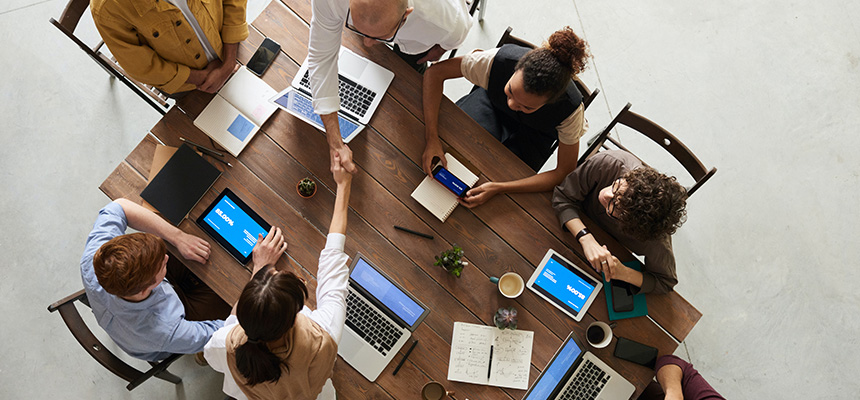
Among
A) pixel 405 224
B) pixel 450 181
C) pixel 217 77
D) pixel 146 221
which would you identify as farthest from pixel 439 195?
pixel 146 221

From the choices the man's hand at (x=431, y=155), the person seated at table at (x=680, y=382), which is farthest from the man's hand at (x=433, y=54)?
the person seated at table at (x=680, y=382)

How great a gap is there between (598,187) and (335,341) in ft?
4.08

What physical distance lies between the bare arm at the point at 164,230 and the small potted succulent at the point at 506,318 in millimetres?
1226

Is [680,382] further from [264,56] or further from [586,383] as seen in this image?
[264,56]

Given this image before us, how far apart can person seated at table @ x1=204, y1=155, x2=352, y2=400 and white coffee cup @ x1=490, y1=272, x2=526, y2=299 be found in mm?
634

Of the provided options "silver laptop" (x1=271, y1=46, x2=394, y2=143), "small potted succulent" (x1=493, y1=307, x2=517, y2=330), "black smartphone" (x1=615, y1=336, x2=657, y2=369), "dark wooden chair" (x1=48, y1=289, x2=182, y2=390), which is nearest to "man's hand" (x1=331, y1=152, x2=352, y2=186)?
"silver laptop" (x1=271, y1=46, x2=394, y2=143)

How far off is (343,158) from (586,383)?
1378mm

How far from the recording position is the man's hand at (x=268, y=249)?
2.01 m

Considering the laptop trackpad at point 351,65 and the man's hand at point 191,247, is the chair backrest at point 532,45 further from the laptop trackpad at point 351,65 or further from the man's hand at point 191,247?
the man's hand at point 191,247

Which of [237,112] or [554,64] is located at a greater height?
[554,64]

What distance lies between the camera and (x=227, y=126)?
214 centimetres

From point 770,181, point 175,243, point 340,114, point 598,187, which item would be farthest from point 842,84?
point 175,243

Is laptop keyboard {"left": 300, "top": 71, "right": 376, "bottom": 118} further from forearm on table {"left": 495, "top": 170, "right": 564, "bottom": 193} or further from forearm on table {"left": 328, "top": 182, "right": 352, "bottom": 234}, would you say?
forearm on table {"left": 495, "top": 170, "right": 564, "bottom": 193}

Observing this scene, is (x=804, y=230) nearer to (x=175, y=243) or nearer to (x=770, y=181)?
(x=770, y=181)
